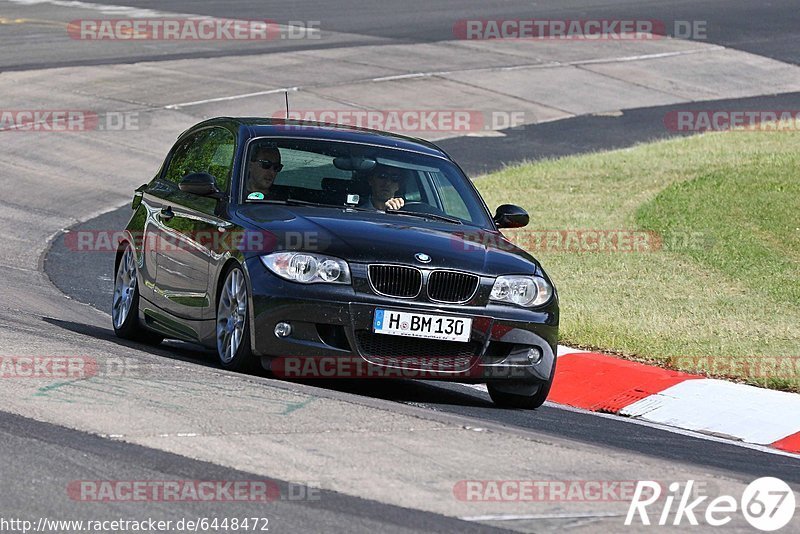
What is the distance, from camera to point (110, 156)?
21.2 metres

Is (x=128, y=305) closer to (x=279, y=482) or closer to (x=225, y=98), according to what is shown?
(x=279, y=482)

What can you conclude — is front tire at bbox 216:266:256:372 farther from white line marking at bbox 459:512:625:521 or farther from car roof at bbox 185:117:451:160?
Result: white line marking at bbox 459:512:625:521

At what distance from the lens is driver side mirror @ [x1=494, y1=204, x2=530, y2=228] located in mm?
9950

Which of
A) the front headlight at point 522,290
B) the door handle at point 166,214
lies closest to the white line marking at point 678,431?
the front headlight at point 522,290

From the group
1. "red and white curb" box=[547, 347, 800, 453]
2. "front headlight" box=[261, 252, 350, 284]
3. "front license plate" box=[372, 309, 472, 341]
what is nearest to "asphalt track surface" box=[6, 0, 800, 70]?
"red and white curb" box=[547, 347, 800, 453]

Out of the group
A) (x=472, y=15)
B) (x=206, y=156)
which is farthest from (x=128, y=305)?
(x=472, y=15)

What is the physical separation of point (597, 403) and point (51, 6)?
30.0 m

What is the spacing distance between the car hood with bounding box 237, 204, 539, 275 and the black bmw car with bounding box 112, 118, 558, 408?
11 millimetres

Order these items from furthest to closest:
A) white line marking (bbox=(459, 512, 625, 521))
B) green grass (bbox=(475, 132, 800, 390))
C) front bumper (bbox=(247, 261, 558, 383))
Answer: green grass (bbox=(475, 132, 800, 390))
front bumper (bbox=(247, 261, 558, 383))
white line marking (bbox=(459, 512, 625, 521))

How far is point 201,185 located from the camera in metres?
9.34

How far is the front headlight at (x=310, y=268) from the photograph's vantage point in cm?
839

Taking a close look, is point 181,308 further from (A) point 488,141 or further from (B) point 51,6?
(B) point 51,6

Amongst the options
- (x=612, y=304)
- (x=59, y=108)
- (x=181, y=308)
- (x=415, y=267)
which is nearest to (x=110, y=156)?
(x=59, y=108)

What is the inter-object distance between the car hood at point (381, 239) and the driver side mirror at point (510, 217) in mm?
606
